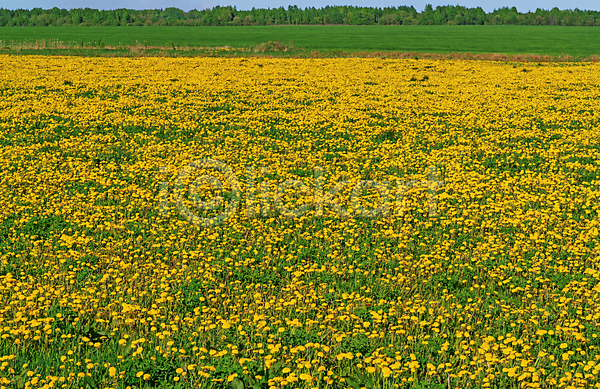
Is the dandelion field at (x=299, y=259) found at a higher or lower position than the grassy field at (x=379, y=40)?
lower

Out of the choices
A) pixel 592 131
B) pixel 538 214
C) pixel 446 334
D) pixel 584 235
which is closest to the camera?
pixel 446 334

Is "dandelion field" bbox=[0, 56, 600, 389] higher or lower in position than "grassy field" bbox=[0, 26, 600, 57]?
lower

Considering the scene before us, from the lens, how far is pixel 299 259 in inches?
375

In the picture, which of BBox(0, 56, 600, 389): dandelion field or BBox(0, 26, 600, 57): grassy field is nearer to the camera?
BBox(0, 56, 600, 389): dandelion field

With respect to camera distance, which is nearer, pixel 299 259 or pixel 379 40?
pixel 299 259

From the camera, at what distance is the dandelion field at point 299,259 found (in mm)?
6375

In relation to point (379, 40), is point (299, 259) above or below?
below

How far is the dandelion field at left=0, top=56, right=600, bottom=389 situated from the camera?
20.9ft

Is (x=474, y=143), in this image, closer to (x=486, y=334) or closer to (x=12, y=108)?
(x=486, y=334)

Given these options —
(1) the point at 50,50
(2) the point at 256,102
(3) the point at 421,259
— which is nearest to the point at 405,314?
(3) the point at 421,259

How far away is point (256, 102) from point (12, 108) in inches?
428

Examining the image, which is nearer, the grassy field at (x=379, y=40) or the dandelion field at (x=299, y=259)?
the dandelion field at (x=299, y=259)

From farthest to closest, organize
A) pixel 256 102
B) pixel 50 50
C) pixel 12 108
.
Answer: pixel 50 50, pixel 256 102, pixel 12 108

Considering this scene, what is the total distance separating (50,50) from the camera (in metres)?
56.4
